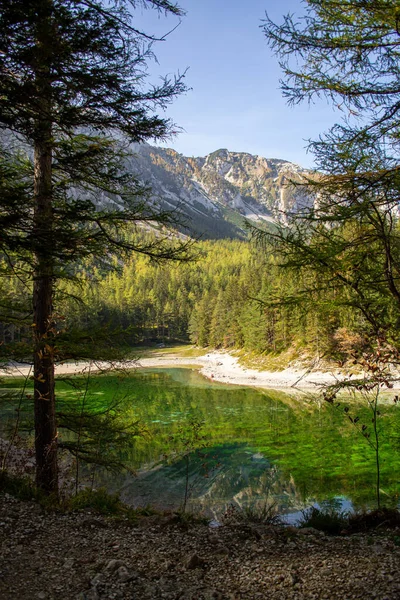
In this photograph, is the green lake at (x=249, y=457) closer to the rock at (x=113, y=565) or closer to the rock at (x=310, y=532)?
the rock at (x=310, y=532)

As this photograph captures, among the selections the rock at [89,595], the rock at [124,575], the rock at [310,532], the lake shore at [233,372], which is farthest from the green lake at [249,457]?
the lake shore at [233,372]

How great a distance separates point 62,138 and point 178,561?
5.78 meters

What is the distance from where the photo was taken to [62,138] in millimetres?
5738

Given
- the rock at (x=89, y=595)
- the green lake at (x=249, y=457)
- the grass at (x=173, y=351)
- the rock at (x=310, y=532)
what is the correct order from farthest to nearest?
the grass at (x=173, y=351)
the green lake at (x=249, y=457)
the rock at (x=310, y=532)
the rock at (x=89, y=595)

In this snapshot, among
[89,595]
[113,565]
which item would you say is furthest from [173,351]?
[89,595]

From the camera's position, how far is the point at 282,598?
299cm

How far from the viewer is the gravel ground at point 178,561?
3.04 m

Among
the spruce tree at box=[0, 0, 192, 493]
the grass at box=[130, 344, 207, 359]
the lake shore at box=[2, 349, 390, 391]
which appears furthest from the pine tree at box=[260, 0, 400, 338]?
the grass at box=[130, 344, 207, 359]

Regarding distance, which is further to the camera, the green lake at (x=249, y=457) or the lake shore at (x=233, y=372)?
the lake shore at (x=233, y=372)

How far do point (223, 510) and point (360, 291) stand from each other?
279 inches

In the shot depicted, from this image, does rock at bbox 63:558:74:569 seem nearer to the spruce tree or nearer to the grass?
the spruce tree

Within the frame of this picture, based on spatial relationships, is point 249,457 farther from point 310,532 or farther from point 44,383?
point 44,383

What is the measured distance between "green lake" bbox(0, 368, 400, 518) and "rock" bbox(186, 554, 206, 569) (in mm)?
1451

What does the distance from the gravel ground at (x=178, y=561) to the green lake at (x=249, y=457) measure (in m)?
1.19
